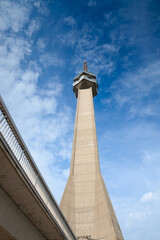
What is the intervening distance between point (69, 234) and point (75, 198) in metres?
9.92

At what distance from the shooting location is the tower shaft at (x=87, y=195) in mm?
17573

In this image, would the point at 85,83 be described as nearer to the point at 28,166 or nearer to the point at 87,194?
the point at 87,194

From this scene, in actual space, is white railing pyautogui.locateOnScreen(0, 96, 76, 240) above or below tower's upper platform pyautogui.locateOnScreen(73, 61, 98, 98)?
below

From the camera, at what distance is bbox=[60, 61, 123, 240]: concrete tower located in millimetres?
17578

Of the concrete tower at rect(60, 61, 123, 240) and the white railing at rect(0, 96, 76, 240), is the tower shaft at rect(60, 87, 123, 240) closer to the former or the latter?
the concrete tower at rect(60, 61, 123, 240)

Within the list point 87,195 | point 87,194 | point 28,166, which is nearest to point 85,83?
point 87,194

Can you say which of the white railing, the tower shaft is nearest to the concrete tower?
the tower shaft

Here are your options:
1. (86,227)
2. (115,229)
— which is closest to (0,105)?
(115,229)

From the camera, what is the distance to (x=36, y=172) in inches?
348

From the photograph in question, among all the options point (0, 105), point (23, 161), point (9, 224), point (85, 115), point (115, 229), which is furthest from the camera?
point (85, 115)

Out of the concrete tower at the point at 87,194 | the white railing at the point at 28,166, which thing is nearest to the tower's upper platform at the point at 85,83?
the concrete tower at the point at 87,194

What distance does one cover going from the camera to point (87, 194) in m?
21.6

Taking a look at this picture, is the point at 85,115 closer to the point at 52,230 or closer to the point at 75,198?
the point at 75,198

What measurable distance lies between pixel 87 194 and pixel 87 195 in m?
0.11
